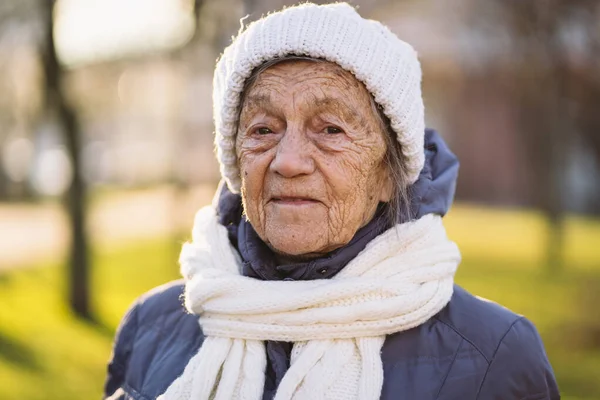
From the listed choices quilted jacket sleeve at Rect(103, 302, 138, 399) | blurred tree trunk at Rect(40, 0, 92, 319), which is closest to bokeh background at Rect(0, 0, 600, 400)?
blurred tree trunk at Rect(40, 0, 92, 319)

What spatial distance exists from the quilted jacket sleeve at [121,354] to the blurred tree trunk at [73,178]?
5.61 m

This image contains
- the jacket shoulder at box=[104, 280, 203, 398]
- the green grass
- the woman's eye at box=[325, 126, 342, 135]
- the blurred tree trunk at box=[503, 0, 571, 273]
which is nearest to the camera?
the woman's eye at box=[325, 126, 342, 135]

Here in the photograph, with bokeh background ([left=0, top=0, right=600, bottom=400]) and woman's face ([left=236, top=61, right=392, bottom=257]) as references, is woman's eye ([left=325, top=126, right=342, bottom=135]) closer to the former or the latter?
woman's face ([left=236, top=61, right=392, bottom=257])

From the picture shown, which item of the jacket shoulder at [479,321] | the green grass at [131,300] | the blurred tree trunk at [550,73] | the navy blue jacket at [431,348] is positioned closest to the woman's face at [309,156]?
the navy blue jacket at [431,348]

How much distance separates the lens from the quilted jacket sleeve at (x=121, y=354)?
7.98 ft

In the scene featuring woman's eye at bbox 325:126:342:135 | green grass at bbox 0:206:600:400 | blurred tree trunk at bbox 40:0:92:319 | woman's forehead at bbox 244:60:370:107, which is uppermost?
woman's forehead at bbox 244:60:370:107

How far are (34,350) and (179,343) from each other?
500 cm

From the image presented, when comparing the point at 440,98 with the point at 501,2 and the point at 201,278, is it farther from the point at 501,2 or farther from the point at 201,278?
the point at 201,278

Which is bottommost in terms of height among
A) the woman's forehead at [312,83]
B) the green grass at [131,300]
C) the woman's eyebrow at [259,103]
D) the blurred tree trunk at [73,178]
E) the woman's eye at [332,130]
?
the green grass at [131,300]

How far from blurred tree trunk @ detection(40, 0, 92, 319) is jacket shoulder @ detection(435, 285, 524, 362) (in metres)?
6.41

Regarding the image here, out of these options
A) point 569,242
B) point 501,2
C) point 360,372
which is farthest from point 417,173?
point 569,242

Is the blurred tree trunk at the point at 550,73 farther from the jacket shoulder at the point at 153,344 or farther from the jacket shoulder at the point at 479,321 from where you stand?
the jacket shoulder at the point at 153,344

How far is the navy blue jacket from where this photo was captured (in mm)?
1951

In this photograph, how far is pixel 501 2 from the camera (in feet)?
38.0
